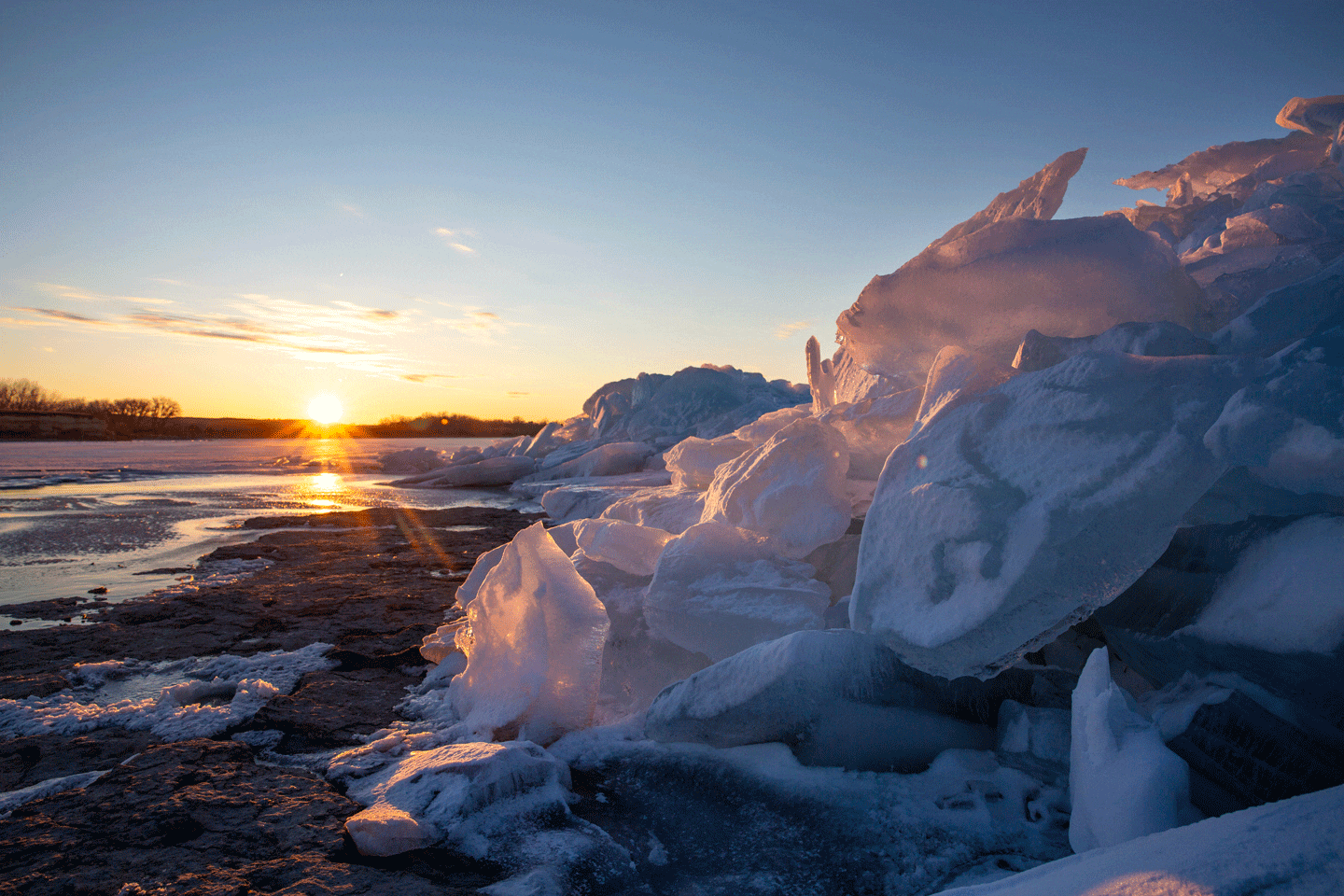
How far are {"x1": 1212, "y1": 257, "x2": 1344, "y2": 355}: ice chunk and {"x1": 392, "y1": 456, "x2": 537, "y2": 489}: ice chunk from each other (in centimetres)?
1276

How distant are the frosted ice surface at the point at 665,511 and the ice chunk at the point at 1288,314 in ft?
8.59

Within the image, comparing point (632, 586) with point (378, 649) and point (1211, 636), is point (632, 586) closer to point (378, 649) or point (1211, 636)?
point (378, 649)

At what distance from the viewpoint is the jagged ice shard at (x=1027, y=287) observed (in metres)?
2.16

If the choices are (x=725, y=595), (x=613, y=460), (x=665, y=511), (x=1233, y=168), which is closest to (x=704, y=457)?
(x=665, y=511)

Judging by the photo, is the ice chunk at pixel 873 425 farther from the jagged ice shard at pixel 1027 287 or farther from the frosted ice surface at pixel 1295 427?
the frosted ice surface at pixel 1295 427

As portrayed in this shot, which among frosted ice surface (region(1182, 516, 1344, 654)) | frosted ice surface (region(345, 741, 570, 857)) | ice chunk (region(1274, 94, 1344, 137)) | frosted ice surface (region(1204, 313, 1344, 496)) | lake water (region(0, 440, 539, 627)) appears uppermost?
ice chunk (region(1274, 94, 1344, 137))

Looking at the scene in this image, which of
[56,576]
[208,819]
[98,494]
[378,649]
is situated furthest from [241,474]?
[208,819]

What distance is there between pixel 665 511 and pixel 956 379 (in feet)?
8.33

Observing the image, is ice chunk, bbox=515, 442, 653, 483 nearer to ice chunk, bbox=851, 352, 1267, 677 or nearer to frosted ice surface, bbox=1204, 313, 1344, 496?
ice chunk, bbox=851, 352, 1267, 677

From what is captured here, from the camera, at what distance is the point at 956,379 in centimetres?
220

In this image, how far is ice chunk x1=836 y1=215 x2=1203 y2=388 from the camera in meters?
2.16

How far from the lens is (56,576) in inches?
173

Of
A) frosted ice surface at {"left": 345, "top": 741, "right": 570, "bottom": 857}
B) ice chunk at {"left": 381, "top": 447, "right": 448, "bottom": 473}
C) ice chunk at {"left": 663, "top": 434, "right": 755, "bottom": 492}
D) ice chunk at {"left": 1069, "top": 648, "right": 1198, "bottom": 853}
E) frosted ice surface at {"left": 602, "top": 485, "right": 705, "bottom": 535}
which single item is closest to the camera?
ice chunk at {"left": 1069, "top": 648, "right": 1198, "bottom": 853}

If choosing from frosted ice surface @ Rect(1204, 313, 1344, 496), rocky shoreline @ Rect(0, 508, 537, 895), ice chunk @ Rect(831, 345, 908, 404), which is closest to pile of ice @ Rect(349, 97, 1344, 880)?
frosted ice surface @ Rect(1204, 313, 1344, 496)
